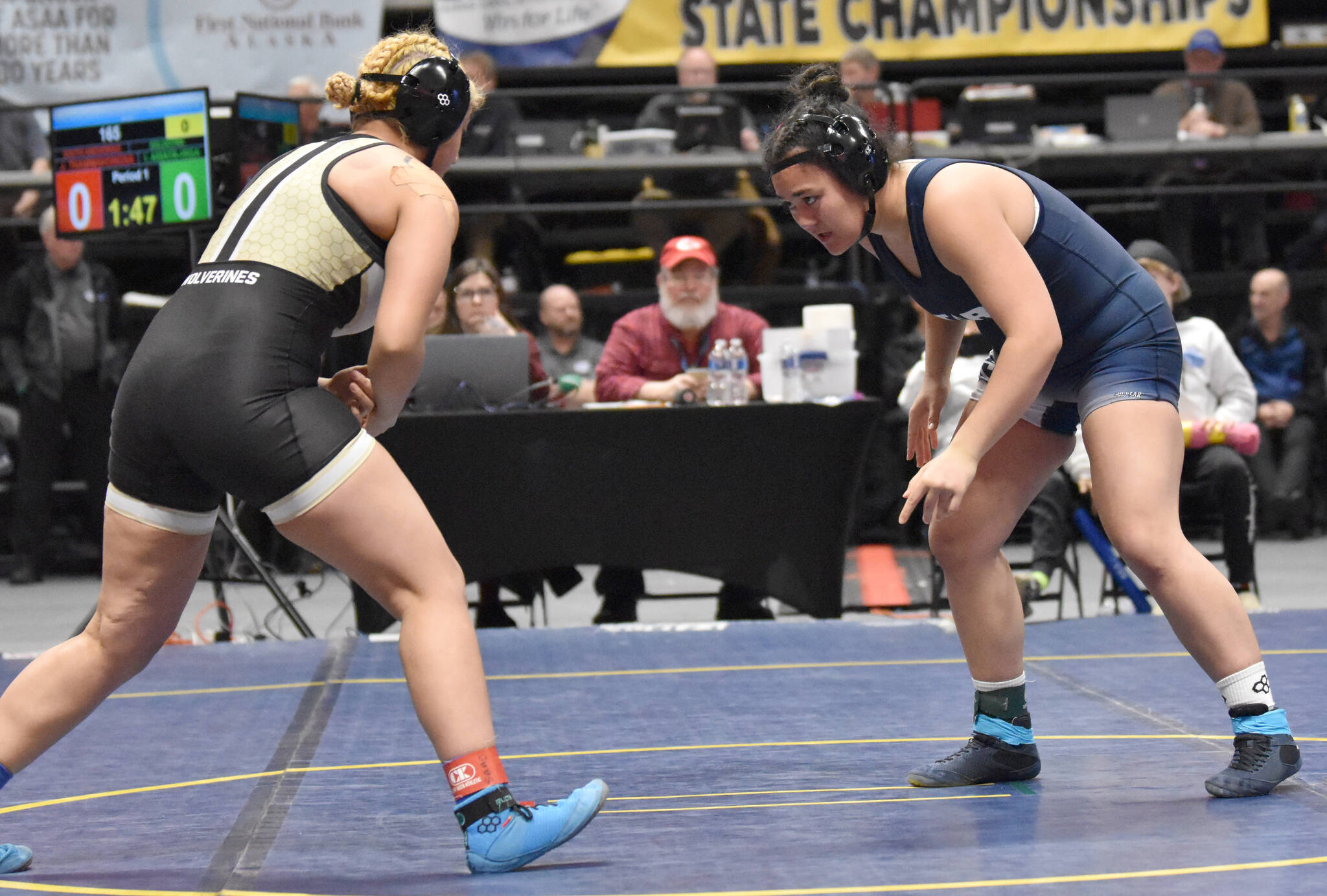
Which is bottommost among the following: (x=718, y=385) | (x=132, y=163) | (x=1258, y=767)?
(x=1258, y=767)

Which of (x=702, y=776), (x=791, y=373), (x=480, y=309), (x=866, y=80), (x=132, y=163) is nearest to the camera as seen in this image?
(x=702, y=776)

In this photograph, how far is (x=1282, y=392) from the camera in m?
8.52

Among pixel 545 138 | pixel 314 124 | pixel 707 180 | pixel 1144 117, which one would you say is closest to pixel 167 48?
pixel 314 124

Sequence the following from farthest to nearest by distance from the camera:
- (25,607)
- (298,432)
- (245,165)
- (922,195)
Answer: (25,607), (245,165), (922,195), (298,432)

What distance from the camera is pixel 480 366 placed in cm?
566

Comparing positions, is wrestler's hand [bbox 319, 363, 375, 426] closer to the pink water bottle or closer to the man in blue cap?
the pink water bottle

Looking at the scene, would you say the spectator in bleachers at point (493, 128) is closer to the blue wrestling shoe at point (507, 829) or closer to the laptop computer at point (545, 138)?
the laptop computer at point (545, 138)

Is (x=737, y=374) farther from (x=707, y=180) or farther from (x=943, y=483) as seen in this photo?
(x=943, y=483)

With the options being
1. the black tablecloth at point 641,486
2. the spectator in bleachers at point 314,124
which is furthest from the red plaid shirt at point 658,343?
the spectator in bleachers at point 314,124

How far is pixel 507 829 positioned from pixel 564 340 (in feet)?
15.8

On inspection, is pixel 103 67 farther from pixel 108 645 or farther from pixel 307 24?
pixel 108 645

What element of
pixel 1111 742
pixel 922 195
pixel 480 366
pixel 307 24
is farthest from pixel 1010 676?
pixel 307 24

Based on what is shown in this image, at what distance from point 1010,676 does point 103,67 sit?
7.28m

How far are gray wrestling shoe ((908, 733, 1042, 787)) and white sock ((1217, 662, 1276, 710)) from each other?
1.40 feet
